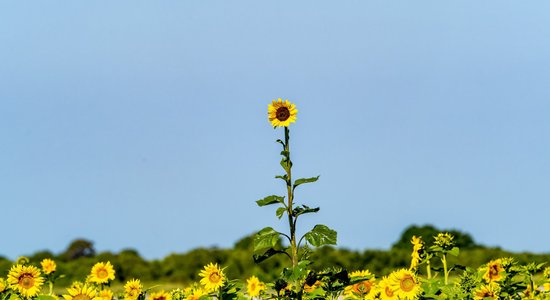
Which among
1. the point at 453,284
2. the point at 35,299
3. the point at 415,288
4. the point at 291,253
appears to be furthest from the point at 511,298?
the point at 35,299

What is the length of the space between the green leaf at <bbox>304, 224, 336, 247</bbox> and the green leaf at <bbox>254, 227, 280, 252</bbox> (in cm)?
22

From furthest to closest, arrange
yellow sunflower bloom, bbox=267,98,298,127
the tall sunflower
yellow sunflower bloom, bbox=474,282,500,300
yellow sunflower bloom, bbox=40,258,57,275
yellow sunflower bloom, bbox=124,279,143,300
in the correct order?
yellow sunflower bloom, bbox=40,258,57,275
the tall sunflower
yellow sunflower bloom, bbox=124,279,143,300
yellow sunflower bloom, bbox=474,282,500,300
yellow sunflower bloom, bbox=267,98,298,127

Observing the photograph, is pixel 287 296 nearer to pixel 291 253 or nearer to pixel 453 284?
pixel 291 253

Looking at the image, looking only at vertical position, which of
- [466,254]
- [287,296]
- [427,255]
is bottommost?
[287,296]

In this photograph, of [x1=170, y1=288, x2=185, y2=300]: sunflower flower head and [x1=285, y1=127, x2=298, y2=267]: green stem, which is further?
[x1=170, y1=288, x2=185, y2=300]: sunflower flower head

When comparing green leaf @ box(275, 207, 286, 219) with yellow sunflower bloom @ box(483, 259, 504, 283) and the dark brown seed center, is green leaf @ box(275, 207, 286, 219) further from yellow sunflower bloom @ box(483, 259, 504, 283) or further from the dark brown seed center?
yellow sunflower bloom @ box(483, 259, 504, 283)

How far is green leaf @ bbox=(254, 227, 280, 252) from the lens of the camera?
5.74m

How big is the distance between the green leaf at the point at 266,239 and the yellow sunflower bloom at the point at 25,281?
108 inches

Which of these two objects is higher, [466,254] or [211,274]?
[466,254]

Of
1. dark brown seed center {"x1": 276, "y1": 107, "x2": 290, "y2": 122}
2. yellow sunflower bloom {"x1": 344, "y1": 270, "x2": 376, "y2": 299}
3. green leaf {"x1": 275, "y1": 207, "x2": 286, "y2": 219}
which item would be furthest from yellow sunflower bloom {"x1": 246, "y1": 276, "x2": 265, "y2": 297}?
green leaf {"x1": 275, "y1": 207, "x2": 286, "y2": 219}

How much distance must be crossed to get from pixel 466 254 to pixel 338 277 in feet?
46.8

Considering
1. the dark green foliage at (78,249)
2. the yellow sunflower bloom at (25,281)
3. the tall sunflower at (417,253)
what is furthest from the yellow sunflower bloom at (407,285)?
the dark green foliage at (78,249)

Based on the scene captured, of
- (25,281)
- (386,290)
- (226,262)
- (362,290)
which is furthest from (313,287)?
(226,262)

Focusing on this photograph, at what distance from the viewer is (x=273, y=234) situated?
584 centimetres
